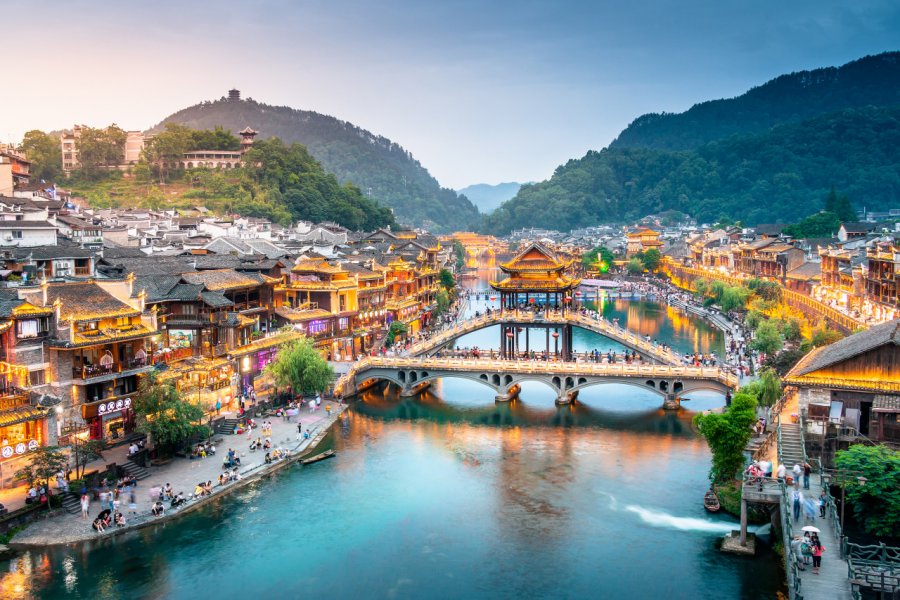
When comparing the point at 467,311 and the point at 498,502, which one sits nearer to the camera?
the point at 498,502

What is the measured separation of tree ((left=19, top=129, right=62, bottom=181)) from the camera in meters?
118

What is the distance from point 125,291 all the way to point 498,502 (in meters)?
23.2

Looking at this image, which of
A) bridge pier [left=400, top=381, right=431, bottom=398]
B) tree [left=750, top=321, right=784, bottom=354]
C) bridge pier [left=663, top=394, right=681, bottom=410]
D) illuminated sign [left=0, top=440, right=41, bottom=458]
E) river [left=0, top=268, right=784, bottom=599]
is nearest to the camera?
river [left=0, top=268, right=784, bottom=599]

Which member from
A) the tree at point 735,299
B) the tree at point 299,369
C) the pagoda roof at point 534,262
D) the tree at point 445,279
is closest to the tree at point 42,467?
the tree at point 299,369

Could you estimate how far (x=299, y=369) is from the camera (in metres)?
52.1

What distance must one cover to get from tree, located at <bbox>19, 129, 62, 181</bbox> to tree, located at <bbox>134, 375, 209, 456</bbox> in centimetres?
9085

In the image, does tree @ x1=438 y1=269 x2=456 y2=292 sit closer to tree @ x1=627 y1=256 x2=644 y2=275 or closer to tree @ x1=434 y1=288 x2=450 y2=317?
tree @ x1=434 y1=288 x2=450 y2=317

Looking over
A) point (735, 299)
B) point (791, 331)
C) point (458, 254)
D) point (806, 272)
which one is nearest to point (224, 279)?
point (791, 331)

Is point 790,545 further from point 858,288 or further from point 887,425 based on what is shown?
point 858,288

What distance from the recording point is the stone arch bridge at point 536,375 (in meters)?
51.7

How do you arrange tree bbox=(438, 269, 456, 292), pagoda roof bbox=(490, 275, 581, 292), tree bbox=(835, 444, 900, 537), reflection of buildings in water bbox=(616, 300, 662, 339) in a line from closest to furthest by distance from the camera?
tree bbox=(835, 444, 900, 537)
pagoda roof bbox=(490, 275, 581, 292)
reflection of buildings in water bbox=(616, 300, 662, 339)
tree bbox=(438, 269, 456, 292)

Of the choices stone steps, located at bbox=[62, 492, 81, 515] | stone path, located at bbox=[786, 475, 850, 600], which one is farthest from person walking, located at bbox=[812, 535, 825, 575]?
stone steps, located at bbox=[62, 492, 81, 515]

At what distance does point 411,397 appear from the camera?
191 ft

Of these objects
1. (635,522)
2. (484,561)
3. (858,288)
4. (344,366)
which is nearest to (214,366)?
(344,366)
